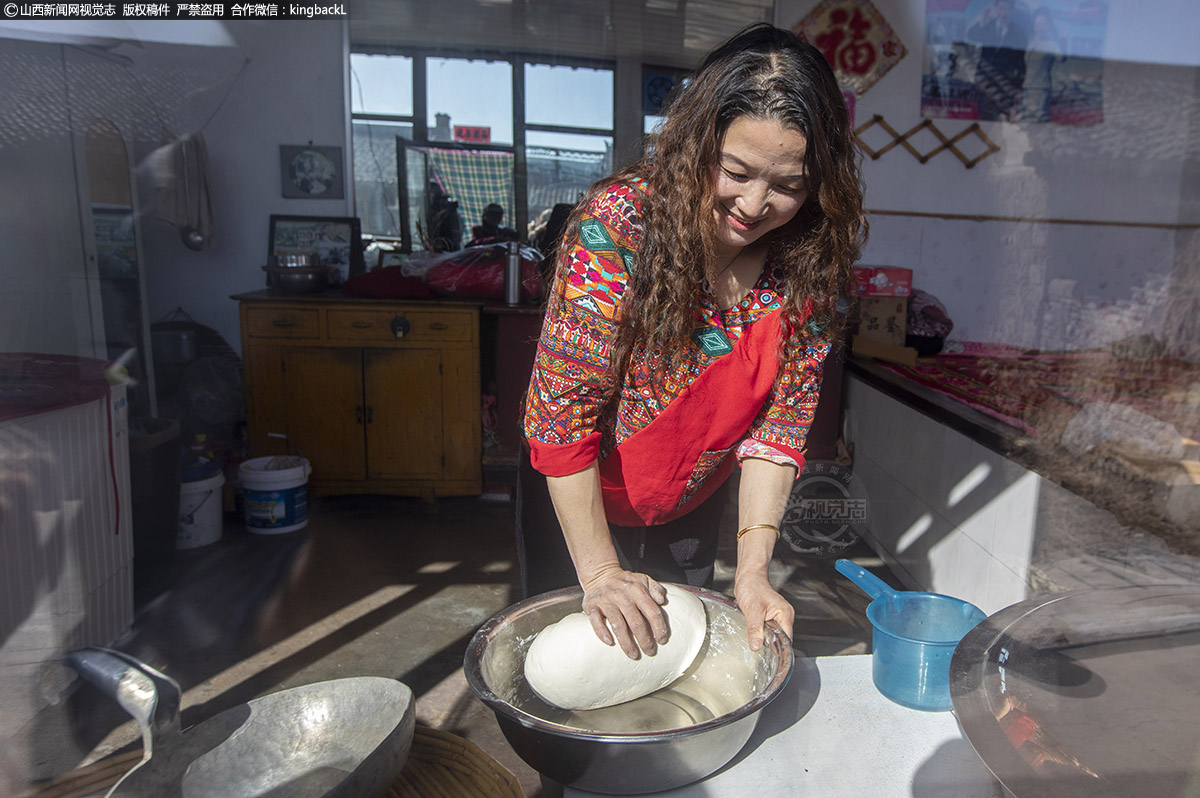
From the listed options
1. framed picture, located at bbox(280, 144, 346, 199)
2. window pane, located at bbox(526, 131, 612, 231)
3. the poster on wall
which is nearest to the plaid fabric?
window pane, located at bbox(526, 131, 612, 231)

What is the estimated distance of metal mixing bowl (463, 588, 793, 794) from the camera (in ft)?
2.37

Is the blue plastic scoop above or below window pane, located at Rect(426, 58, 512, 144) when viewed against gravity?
below

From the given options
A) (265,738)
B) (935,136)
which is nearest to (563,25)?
(935,136)

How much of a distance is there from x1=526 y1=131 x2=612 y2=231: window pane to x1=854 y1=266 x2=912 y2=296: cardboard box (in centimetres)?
156

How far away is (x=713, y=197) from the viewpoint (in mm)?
961

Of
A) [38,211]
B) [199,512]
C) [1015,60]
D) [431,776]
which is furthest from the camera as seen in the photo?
[1015,60]

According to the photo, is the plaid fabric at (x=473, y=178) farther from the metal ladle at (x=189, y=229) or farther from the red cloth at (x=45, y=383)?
the red cloth at (x=45, y=383)

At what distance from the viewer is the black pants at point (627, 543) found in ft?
4.52

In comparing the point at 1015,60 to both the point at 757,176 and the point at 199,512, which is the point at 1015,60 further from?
the point at 199,512

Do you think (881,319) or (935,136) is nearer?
(881,319)

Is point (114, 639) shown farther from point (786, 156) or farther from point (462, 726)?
point (786, 156)

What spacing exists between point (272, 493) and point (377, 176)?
193 cm

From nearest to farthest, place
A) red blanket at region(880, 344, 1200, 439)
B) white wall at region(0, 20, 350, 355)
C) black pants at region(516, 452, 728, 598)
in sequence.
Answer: black pants at region(516, 452, 728, 598) → red blanket at region(880, 344, 1200, 439) → white wall at region(0, 20, 350, 355)

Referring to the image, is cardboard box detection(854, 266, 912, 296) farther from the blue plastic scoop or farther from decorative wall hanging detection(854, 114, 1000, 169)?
the blue plastic scoop
